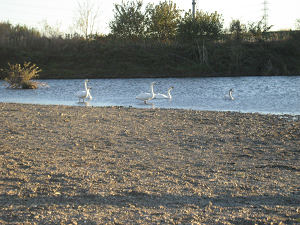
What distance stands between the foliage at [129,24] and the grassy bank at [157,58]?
258 inches

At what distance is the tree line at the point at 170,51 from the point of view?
135 ft

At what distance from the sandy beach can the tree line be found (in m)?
32.8

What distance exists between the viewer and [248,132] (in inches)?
332

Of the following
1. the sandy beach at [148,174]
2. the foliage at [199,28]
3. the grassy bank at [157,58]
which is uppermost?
the foliage at [199,28]

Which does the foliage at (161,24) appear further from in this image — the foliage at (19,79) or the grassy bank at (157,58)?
the foliage at (19,79)

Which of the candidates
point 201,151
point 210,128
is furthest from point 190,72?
point 201,151

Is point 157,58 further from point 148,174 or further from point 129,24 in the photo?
point 148,174

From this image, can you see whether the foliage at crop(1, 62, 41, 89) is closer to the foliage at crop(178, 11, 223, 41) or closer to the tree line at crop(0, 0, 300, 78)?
the tree line at crop(0, 0, 300, 78)

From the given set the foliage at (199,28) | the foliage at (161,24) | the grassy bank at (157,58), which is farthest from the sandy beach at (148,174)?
the foliage at (161,24)

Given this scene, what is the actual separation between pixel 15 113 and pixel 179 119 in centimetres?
558

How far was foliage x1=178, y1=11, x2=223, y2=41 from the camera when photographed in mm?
49938

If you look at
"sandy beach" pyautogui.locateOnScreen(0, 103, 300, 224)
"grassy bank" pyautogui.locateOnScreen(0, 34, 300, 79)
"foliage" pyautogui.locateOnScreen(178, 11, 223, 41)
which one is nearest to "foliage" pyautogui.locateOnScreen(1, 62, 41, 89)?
"grassy bank" pyautogui.locateOnScreen(0, 34, 300, 79)

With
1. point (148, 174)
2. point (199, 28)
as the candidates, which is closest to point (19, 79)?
point (148, 174)

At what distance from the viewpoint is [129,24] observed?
5812 centimetres
